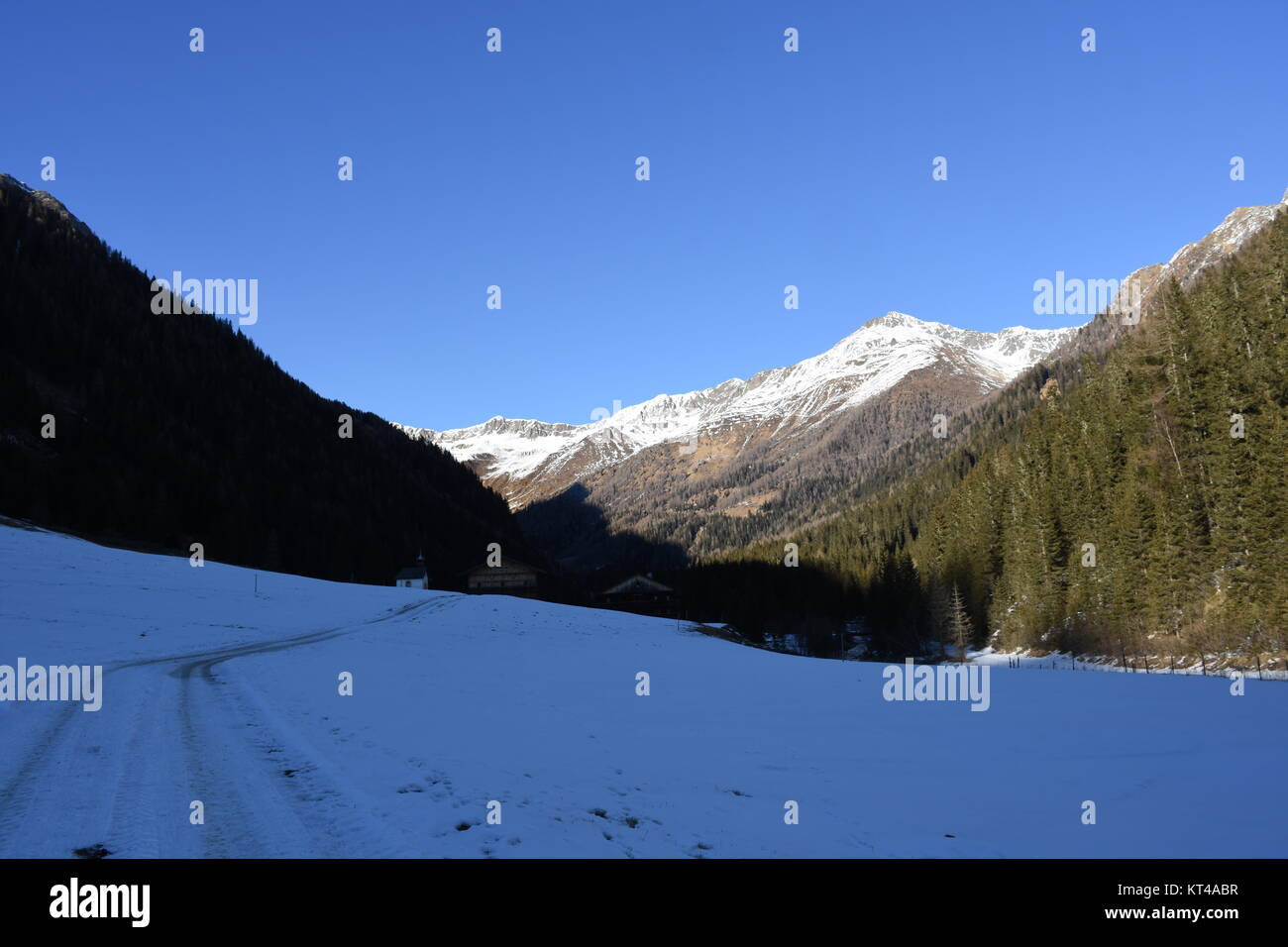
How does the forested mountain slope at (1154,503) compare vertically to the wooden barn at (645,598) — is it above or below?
above

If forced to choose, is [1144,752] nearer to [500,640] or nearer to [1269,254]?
[500,640]

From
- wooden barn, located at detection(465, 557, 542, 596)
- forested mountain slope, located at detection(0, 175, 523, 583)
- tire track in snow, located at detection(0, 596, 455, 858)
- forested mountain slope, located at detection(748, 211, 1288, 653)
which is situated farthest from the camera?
wooden barn, located at detection(465, 557, 542, 596)

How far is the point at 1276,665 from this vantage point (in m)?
33.9

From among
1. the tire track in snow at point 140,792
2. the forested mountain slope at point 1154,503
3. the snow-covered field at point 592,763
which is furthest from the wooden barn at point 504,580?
the tire track in snow at point 140,792

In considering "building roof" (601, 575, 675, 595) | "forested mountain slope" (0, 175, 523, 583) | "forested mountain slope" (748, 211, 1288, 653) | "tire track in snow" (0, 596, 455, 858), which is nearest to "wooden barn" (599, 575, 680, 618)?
"building roof" (601, 575, 675, 595)

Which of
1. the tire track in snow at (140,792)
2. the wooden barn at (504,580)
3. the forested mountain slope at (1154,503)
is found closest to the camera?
the tire track in snow at (140,792)

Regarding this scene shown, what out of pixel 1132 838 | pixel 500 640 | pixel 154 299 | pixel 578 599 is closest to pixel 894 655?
pixel 578 599

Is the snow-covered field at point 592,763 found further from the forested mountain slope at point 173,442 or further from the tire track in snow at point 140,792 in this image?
the forested mountain slope at point 173,442

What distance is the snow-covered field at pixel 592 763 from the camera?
699 cm

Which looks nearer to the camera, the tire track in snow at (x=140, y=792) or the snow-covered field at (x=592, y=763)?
the tire track in snow at (x=140, y=792)

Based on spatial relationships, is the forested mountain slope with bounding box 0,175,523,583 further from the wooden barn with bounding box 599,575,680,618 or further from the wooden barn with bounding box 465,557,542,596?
the wooden barn with bounding box 599,575,680,618

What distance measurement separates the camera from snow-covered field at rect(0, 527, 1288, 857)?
22.9ft

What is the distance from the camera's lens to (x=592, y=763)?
10633mm

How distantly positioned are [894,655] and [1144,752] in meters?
75.7
